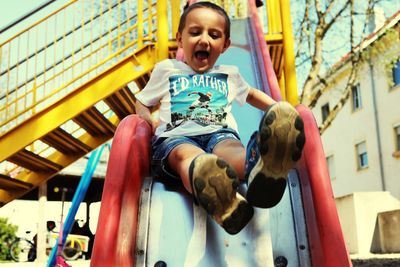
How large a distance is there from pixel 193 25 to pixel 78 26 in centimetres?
369

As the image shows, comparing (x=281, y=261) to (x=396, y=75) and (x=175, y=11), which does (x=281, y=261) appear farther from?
(x=396, y=75)

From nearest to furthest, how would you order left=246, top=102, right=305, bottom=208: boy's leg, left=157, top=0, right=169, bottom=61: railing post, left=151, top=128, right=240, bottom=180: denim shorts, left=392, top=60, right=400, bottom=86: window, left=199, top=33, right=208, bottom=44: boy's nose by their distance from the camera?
left=246, top=102, right=305, bottom=208: boy's leg → left=151, top=128, right=240, bottom=180: denim shorts → left=199, top=33, right=208, bottom=44: boy's nose → left=157, top=0, right=169, bottom=61: railing post → left=392, top=60, right=400, bottom=86: window

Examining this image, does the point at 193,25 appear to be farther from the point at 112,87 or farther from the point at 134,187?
the point at 112,87

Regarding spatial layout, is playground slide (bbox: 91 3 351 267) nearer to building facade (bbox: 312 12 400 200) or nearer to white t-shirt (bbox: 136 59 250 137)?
white t-shirt (bbox: 136 59 250 137)

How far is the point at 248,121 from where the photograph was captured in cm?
308

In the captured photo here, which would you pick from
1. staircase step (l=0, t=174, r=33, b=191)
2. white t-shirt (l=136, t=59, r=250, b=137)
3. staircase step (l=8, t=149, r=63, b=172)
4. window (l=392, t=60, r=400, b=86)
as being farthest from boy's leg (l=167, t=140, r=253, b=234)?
window (l=392, t=60, r=400, b=86)

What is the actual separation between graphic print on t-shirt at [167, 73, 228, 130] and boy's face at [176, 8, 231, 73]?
11 cm

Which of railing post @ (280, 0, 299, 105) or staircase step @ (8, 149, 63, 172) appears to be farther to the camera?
staircase step @ (8, 149, 63, 172)

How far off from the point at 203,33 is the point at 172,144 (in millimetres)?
501

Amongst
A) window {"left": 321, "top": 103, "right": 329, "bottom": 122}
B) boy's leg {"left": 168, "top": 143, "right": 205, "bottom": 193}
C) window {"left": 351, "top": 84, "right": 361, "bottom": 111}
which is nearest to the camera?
boy's leg {"left": 168, "top": 143, "right": 205, "bottom": 193}

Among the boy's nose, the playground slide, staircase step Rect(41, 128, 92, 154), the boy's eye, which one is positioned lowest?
the playground slide

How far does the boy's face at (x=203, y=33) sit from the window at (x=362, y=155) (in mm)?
17705

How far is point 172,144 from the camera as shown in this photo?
6.38ft

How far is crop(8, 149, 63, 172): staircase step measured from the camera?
4732 mm
